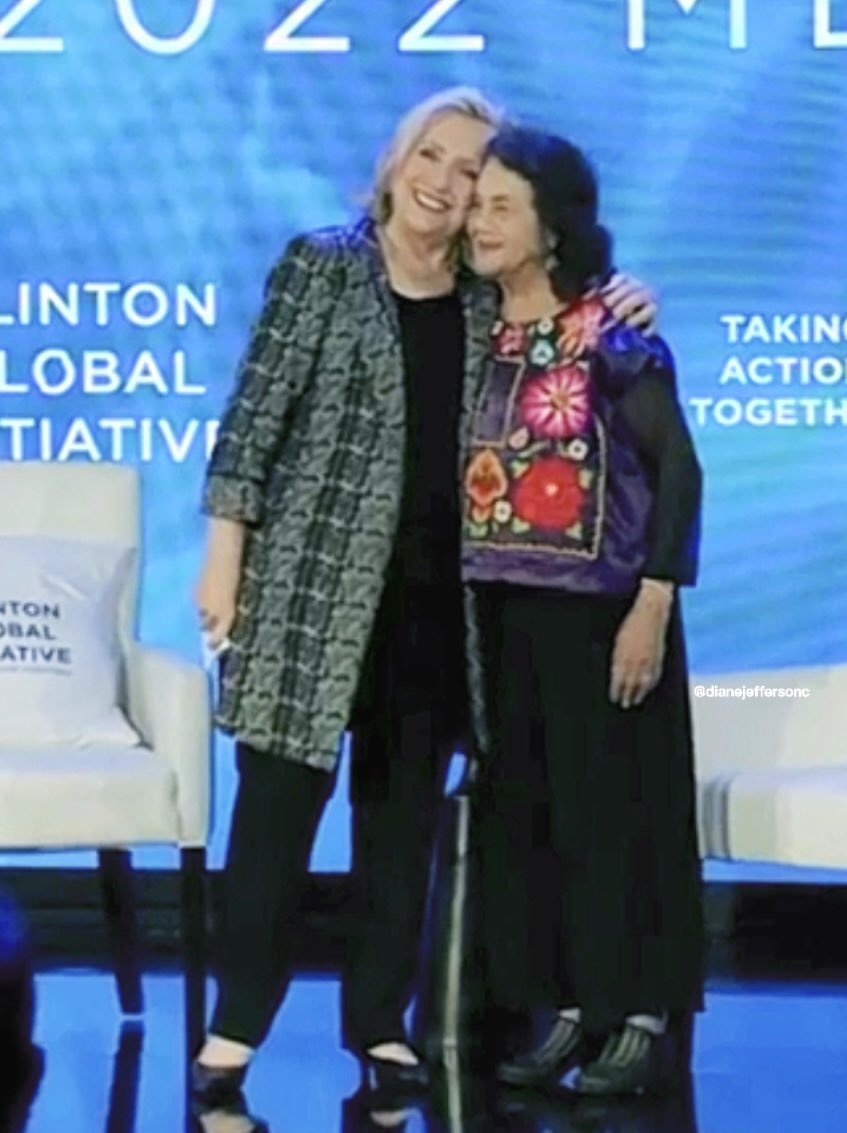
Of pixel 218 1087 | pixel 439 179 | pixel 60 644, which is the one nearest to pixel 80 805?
pixel 60 644

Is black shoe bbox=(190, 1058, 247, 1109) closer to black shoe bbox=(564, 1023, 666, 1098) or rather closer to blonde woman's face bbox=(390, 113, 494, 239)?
black shoe bbox=(564, 1023, 666, 1098)

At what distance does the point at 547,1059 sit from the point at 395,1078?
8.8 inches

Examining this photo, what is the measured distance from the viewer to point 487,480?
8.29 ft

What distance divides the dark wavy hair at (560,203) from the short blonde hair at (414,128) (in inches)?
1.8

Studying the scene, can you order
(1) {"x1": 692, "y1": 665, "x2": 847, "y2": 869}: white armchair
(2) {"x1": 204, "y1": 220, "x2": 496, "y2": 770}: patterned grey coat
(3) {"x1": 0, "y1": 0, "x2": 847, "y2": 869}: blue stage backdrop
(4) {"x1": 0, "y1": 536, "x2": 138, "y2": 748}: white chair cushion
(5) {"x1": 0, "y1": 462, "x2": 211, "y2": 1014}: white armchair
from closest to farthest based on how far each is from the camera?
(2) {"x1": 204, "y1": 220, "x2": 496, "y2": 770}: patterned grey coat → (1) {"x1": 692, "y1": 665, "x2": 847, "y2": 869}: white armchair → (5) {"x1": 0, "y1": 462, "x2": 211, "y2": 1014}: white armchair → (4) {"x1": 0, "y1": 536, "x2": 138, "y2": 748}: white chair cushion → (3) {"x1": 0, "y1": 0, "x2": 847, "y2": 869}: blue stage backdrop

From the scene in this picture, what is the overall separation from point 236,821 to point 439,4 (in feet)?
5.36

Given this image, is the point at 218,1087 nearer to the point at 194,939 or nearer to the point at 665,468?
the point at 194,939

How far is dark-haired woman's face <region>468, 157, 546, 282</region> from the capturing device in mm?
2525

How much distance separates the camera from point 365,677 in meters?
2.55

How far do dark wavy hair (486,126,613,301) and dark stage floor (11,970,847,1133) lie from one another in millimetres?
921

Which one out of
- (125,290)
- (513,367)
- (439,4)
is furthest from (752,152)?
(513,367)

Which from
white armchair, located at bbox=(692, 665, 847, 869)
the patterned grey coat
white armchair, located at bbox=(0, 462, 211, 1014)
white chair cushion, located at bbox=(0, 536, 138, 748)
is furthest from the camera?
white chair cushion, located at bbox=(0, 536, 138, 748)

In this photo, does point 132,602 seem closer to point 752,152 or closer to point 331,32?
point 331,32

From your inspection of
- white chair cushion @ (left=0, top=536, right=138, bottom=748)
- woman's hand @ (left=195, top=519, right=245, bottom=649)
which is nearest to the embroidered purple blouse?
woman's hand @ (left=195, top=519, right=245, bottom=649)
